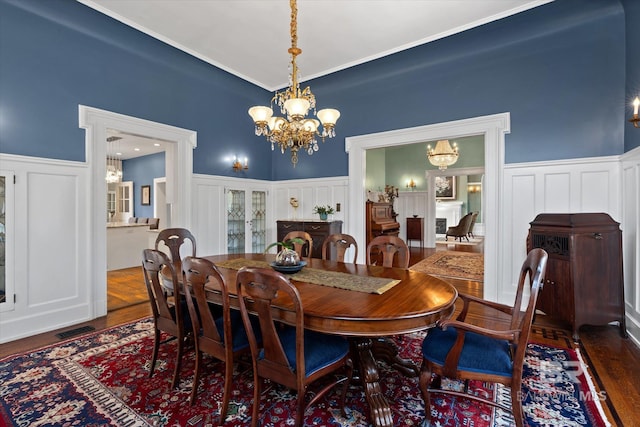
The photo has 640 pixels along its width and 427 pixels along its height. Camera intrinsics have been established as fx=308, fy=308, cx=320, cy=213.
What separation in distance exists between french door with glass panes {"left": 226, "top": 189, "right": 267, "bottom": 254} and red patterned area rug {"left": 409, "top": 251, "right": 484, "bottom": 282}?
2.98 metres

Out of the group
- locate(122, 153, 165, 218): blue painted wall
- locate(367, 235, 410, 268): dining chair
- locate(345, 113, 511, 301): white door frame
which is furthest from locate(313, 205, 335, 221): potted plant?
locate(122, 153, 165, 218): blue painted wall

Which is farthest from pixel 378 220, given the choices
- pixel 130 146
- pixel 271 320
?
pixel 130 146

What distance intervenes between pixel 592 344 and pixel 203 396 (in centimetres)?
326

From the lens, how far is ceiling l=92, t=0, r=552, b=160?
3.23m

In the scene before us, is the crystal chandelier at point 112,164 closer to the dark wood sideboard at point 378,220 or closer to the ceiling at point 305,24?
the ceiling at point 305,24

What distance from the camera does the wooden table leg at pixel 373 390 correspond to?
167 cm

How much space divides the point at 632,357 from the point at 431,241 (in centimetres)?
646

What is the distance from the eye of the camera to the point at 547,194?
351 centimetres

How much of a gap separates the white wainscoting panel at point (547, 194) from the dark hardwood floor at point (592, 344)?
0.73m

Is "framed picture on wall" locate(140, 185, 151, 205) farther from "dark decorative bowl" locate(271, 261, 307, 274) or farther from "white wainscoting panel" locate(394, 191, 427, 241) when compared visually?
"dark decorative bowl" locate(271, 261, 307, 274)

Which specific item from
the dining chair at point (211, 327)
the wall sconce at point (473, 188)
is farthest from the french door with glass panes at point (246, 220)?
the wall sconce at point (473, 188)

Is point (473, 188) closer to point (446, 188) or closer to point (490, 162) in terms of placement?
point (446, 188)

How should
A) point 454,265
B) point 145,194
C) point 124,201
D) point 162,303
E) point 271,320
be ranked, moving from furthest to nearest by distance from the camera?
point 124,201
point 145,194
point 454,265
point 162,303
point 271,320

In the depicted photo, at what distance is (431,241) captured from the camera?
889cm
